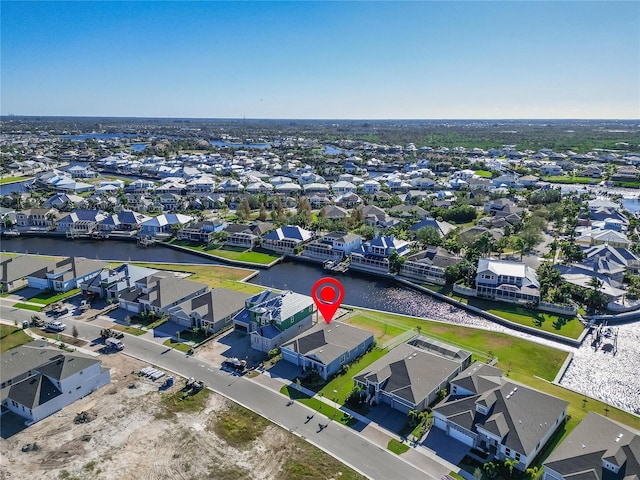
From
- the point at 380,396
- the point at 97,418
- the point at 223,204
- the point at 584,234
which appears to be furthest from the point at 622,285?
the point at 223,204

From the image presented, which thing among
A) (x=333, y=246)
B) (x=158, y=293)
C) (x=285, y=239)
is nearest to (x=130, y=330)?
(x=158, y=293)

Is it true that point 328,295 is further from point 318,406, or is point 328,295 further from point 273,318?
point 318,406

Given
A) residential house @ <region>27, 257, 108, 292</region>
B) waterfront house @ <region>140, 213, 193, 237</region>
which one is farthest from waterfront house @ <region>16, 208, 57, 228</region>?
residential house @ <region>27, 257, 108, 292</region>

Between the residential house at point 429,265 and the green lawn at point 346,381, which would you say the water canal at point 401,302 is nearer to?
the residential house at point 429,265

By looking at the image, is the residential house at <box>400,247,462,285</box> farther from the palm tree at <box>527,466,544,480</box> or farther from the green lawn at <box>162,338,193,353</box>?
the palm tree at <box>527,466,544,480</box>

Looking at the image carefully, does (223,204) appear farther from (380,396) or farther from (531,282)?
(380,396)
